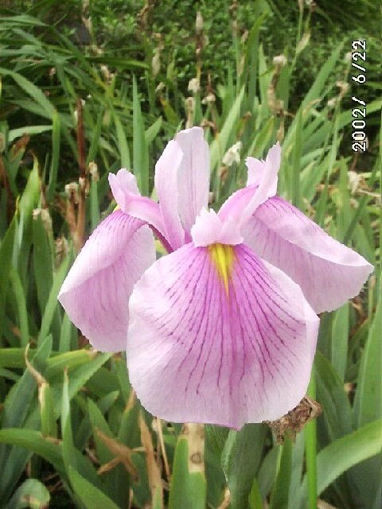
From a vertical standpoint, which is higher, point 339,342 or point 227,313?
point 227,313

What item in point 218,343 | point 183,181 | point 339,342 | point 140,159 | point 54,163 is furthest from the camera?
point 54,163

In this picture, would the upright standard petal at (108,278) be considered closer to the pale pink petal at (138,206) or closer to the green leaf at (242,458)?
the pale pink petal at (138,206)

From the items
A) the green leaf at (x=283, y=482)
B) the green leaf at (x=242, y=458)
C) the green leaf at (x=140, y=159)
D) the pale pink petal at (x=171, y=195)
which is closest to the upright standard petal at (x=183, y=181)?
the pale pink petal at (x=171, y=195)

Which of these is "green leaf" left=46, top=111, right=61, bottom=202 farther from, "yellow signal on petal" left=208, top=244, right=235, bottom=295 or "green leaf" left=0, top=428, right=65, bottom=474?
"yellow signal on petal" left=208, top=244, right=235, bottom=295

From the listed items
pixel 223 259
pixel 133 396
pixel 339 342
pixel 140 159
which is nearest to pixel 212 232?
pixel 223 259

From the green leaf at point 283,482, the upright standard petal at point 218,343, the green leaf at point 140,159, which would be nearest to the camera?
the upright standard petal at point 218,343

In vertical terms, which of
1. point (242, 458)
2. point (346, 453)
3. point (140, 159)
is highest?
point (140, 159)

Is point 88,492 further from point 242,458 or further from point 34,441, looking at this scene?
point 242,458
